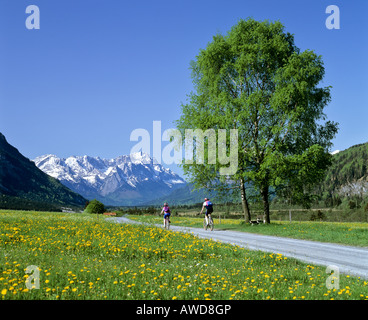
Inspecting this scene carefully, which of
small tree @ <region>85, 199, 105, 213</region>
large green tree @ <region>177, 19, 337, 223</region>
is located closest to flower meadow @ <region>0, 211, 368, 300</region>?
large green tree @ <region>177, 19, 337, 223</region>

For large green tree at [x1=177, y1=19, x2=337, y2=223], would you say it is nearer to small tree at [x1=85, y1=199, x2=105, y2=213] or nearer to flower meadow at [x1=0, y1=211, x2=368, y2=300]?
flower meadow at [x1=0, y1=211, x2=368, y2=300]

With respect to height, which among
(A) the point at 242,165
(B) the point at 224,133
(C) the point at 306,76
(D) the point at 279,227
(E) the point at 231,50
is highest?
(E) the point at 231,50

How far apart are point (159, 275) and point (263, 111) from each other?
22.7 m

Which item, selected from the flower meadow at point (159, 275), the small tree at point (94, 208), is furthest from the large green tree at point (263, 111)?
the small tree at point (94, 208)

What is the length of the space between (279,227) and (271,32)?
17.4 m

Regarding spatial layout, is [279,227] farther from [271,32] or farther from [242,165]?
[271,32]

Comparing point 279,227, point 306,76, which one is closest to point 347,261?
point 279,227

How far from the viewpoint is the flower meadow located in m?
7.91

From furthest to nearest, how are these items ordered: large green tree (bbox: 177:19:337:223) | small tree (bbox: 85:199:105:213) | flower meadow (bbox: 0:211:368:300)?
small tree (bbox: 85:199:105:213), large green tree (bbox: 177:19:337:223), flower meadow (bbox: 0:211:368:300)

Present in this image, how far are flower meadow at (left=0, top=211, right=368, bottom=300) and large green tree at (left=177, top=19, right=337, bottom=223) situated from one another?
14.9m

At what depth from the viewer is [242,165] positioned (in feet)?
96.4

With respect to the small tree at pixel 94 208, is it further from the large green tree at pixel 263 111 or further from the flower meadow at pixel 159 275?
the flower meadow at pixel 159 275

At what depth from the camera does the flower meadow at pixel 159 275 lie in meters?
7.91

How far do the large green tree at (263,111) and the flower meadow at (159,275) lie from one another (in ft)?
49.0
